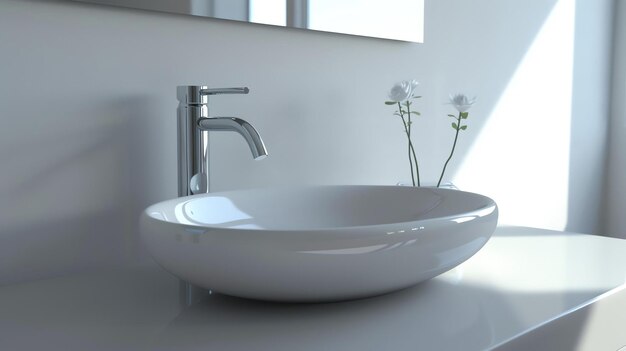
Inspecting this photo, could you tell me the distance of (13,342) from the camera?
0.67 metres

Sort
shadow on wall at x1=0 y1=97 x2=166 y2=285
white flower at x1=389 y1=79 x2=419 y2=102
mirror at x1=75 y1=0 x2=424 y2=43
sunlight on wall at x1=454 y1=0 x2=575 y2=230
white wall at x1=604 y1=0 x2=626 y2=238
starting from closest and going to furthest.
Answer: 1. shadow on wall at x1=0 y1=97 x2=166 y2=285
2. mirror at x1=75 y1=0 x2=424 y2=43
3. white flower at x1=389 y1=79 x2=419 y2=102
4. sunlight on wall at x1=454 y1=0 x2=575 y2=230
5. white wall at x1=604 y1=0 x2=626 y2=238

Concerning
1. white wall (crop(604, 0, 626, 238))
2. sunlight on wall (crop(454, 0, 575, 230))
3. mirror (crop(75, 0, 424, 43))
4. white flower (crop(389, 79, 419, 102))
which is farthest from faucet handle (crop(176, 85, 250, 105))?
white wall (crop(604, 0, 626, 238))

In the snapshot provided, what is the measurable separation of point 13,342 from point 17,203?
11.4 inches

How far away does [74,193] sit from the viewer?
0.97 metres

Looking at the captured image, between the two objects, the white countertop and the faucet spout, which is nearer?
the white countertop

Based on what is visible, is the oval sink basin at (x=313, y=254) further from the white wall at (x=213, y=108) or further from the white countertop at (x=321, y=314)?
the white wall at (x=213, y=108)

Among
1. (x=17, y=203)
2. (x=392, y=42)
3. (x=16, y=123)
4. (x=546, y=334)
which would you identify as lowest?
A: (x=546, y=334)

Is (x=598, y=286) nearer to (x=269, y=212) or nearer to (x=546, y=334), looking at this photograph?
(x=546, y=334)

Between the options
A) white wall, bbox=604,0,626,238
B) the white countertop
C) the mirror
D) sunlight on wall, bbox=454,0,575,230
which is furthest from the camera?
white wall, bbox=604,0,626,238

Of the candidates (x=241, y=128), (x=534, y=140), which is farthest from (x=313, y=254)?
(x=534, y=140)

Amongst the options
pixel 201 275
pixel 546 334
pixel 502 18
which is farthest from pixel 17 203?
pixel 502 18

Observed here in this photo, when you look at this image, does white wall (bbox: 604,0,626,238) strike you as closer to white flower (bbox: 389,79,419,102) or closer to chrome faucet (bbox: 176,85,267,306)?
white flower (bbox: 389,79,419,102)

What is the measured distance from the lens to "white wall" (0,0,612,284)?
92 cm

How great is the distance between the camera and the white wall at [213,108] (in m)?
0.92
